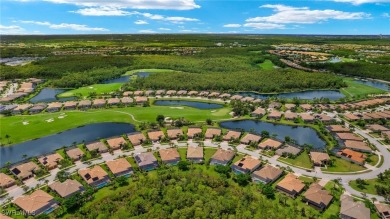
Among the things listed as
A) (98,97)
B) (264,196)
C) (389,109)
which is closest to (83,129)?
(98,97)

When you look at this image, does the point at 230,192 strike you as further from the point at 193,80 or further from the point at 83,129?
the point at 193,80

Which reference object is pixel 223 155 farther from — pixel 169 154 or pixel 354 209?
pixel 354 209

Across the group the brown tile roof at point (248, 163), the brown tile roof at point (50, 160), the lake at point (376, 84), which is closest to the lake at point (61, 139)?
the brown tile roof at point (50, 160)

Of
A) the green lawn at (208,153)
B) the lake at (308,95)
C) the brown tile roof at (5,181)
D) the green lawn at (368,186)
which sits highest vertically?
the brown tile roof at (5,181)

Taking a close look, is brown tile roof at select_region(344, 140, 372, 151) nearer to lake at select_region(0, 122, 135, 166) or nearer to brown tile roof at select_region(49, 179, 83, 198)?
lake at select_region(0, 122, 135, 166)

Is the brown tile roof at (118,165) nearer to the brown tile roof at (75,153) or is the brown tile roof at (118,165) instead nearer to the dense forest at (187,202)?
the dense forest at (187,202)

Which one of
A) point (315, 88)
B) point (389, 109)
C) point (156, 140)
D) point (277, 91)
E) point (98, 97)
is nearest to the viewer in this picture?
point (156, 140)

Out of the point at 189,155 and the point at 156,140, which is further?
the point at 156,140
